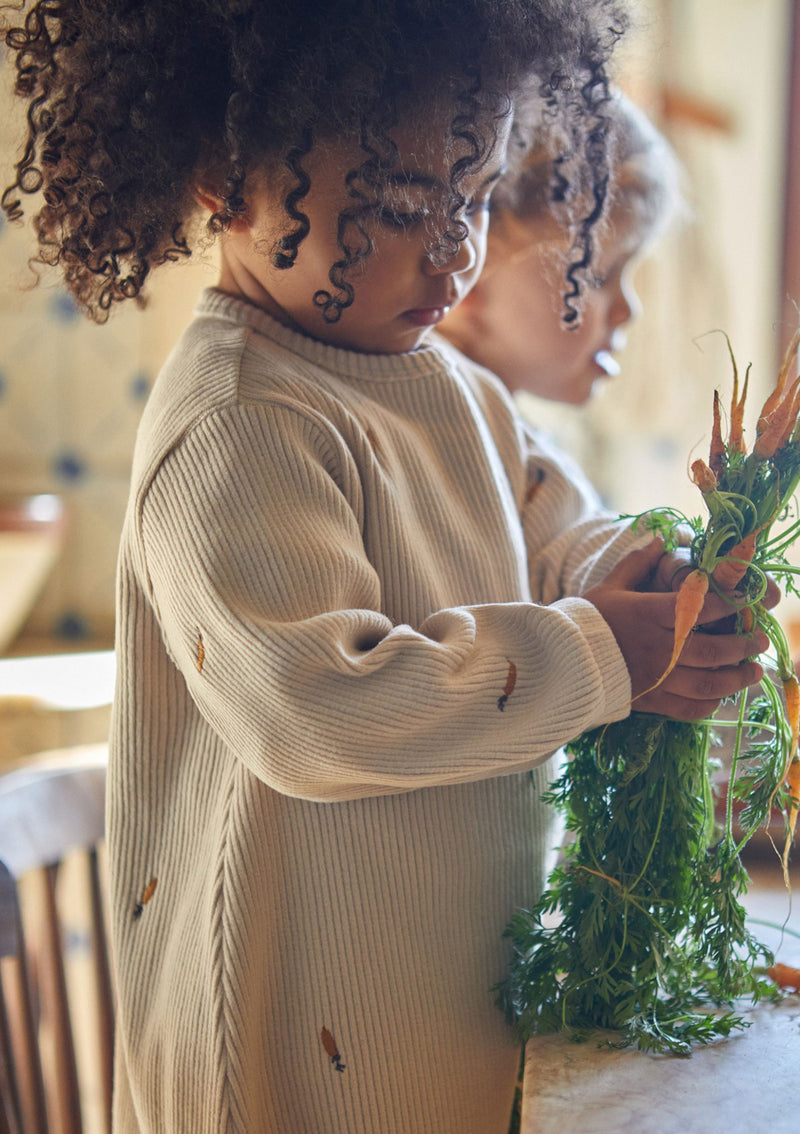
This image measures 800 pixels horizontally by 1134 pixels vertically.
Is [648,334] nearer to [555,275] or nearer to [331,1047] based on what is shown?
[555,275]

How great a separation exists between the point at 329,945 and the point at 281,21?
63cm

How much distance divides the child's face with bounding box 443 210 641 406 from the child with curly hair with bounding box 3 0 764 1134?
0.64ft

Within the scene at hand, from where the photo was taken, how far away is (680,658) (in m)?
0.70

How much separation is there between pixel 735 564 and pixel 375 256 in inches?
12.8

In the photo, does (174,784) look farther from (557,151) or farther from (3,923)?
(557,151)

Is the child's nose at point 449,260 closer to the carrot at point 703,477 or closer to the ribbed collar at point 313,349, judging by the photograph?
the ribbed collar at point 313,349

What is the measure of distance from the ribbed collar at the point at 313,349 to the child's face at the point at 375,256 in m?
0.01

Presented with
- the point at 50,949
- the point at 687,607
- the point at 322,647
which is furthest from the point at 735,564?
the point at 50,949

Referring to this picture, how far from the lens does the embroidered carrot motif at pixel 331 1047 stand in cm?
78

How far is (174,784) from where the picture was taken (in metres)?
0.85

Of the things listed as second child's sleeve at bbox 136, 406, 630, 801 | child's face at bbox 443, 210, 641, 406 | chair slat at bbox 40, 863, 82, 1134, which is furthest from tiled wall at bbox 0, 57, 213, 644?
second child's sleeve at bbox 136, 406, 630, 801

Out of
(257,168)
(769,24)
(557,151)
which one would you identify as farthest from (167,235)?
(769,24)

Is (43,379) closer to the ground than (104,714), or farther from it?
farther from it

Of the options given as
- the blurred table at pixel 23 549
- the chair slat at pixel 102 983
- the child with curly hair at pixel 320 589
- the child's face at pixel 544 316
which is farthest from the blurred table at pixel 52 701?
the child with curly hair at pixel 320 589
